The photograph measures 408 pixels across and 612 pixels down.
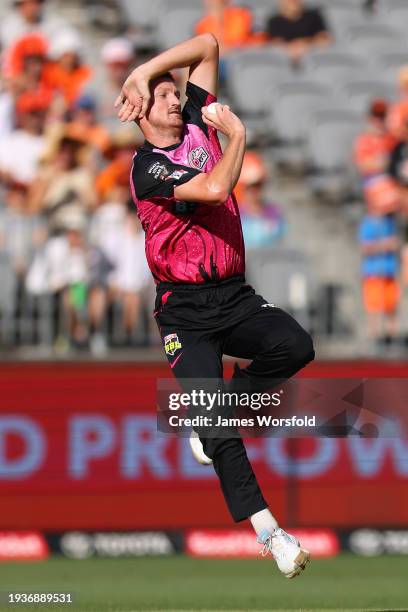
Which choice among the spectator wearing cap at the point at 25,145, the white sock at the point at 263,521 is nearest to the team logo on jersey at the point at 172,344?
the white sock at the point at 263,521

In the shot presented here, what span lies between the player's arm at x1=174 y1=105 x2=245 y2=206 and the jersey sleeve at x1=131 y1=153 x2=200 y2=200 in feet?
0.34

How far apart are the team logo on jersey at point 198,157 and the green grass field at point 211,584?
2.74 m

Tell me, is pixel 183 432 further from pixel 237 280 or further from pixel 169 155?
pixel 169 155

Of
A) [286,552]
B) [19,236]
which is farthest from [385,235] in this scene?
[286,552]

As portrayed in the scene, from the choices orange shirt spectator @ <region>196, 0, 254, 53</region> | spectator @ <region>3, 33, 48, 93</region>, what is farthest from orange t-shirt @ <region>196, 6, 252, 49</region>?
spectator @ <region>3, 33, 48, 93</region>

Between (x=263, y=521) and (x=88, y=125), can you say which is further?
(x=88, y=125)

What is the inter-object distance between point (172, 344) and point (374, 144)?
20.7 feet

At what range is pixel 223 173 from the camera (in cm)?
693

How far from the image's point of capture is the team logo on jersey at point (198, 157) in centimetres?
745

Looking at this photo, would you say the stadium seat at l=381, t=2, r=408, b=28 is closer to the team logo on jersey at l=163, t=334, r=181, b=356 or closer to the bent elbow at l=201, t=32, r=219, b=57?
the bent elbow at l=201, t=32, r=219, b=57

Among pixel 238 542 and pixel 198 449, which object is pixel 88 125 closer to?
pixel 238 542

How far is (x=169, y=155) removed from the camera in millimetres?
7414

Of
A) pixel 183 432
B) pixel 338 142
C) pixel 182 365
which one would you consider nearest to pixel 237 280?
pixel 182 365

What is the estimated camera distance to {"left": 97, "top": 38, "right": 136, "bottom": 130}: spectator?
14164 millimetres
